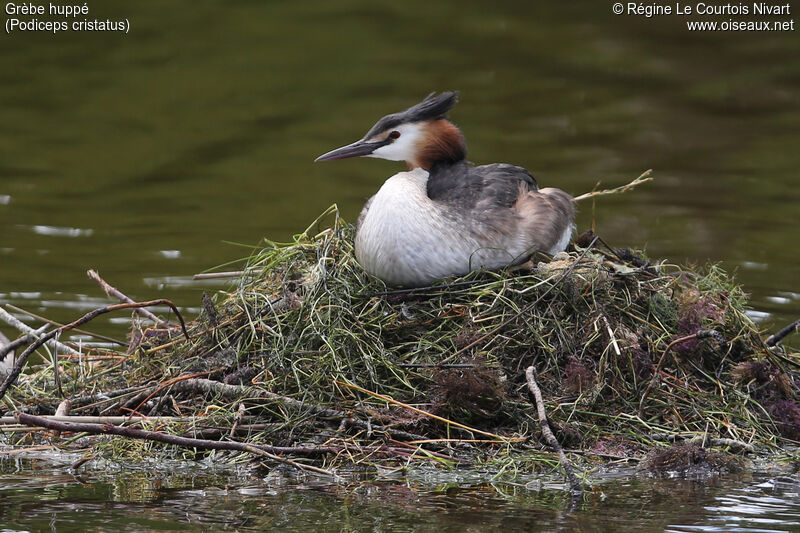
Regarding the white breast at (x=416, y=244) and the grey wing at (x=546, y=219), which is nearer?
the white breast at (x=416, y=244)

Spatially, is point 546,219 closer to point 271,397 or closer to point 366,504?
point 271,397

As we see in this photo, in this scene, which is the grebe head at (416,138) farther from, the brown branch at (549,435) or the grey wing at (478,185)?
the brown branch at (549,435)

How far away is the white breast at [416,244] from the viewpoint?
718 cm

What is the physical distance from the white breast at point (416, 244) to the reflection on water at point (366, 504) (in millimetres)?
1582

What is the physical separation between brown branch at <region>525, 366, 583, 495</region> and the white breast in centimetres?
100

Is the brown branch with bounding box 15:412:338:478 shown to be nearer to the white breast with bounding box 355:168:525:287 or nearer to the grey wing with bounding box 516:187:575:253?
the white breast with bounding box 355:168:525:287

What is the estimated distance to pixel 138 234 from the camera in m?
13.2

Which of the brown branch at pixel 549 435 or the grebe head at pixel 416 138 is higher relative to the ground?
the grebe head at pixel 416 138

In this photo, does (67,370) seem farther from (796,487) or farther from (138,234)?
(138,234)

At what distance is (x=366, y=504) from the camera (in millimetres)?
5574

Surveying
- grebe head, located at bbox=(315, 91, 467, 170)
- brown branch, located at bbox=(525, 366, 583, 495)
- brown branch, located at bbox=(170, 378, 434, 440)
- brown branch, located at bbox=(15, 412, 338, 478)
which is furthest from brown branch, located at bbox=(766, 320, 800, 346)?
brown branch, located at bbox=(15, 412, 338, 478)

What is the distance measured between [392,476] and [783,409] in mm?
2186

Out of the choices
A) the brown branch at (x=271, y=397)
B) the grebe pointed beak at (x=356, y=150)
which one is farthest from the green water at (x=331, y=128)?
the grebe pointed beak at (x=356, y=150)

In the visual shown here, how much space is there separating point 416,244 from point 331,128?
433 inches
